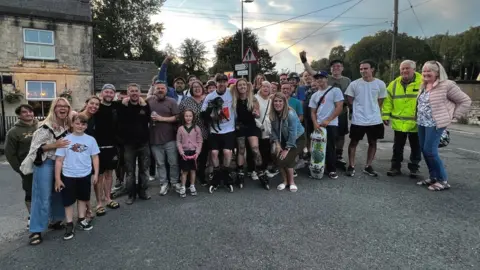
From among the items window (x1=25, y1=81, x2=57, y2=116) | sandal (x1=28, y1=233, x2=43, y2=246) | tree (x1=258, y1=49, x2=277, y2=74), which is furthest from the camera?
tree (x1=258, y1=49, x2=277, y2=74)

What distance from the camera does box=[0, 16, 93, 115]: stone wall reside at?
16.0 meters

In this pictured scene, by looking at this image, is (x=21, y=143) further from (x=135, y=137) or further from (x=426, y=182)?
(x=426, y=182)

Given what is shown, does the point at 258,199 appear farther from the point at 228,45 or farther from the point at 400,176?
the point at 228,45

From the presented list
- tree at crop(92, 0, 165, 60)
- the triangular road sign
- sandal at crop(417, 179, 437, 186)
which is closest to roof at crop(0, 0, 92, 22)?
the triangular road sign

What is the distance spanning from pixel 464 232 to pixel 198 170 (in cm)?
399

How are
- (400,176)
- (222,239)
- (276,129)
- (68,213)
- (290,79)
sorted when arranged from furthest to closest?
1. (290,79)
2. (400,176)
3. (276,129)
4. (68,213)
5. (222,239)

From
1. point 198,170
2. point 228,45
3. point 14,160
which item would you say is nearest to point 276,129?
point 198,170

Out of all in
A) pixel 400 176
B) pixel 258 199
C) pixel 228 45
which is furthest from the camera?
pixel 228 45

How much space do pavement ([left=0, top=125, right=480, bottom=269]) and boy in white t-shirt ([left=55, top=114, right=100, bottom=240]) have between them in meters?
0.26

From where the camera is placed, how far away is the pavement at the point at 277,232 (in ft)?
9.59

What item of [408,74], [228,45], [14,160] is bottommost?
[14,160]

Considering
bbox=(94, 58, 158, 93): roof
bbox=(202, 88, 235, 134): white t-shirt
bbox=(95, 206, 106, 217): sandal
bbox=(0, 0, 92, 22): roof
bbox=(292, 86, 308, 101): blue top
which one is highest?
bbox=(0, 0, 92, 22): roof

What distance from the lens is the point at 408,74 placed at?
525 centimetres

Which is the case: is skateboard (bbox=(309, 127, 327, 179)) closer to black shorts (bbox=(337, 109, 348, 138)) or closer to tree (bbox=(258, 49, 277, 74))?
black shorts (bbox=(337, 109, 348, 138))
